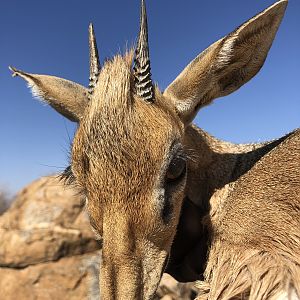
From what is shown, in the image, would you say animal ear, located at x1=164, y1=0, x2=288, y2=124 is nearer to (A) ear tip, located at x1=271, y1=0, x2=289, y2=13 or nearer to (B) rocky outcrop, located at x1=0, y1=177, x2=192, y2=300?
(A) ear tip, located at x1=271, y1=0, x2=289, y2=13

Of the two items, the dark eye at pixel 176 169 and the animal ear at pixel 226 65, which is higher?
the animal ear at pixel 226 65

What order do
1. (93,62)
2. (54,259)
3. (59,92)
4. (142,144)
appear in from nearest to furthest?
(142,144)
(93,62)
(59,92)
(54,259)

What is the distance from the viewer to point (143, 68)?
5031 mm

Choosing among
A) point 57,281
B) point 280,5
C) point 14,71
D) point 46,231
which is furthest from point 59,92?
point 57,281

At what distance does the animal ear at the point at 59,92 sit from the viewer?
19.9 ft

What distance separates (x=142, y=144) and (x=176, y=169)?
45 cm

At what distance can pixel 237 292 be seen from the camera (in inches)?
194

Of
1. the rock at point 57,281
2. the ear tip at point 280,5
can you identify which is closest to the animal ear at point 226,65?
the ear tip at point 280,5

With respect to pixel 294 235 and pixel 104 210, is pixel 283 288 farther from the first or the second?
pixel 104 210

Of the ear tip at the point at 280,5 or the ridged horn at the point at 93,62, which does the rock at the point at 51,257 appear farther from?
the ear tip at the point at 280,5

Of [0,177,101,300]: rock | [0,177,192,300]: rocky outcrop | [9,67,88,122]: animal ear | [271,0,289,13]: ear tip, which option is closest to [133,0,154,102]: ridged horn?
[9,67,88,122]: animal ear

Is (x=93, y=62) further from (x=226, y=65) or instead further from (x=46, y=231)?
(x=46, y=231)

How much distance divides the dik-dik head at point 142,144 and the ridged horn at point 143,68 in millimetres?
10

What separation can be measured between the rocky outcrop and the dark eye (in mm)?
3803
